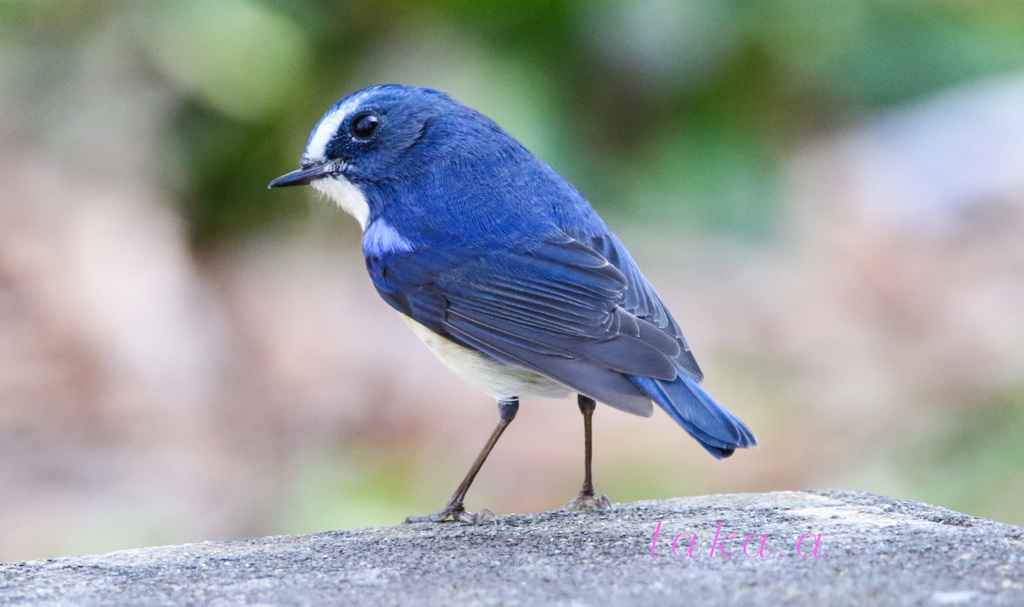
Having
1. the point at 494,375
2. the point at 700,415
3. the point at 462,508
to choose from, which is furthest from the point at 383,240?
the point at 700,415

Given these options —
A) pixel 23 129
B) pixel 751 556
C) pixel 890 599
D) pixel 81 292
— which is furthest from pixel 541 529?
pixel 23 129

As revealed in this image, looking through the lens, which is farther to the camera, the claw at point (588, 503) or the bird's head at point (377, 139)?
the bird's head at point (377, 139)

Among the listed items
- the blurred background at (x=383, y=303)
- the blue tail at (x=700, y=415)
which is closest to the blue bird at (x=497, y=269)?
the blue tail at (x=700, y=415)

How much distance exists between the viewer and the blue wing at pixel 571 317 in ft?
10.5

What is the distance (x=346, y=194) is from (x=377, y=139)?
23cm

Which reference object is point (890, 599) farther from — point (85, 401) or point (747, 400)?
point (85, 401)

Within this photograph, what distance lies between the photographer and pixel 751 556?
2652 millimetres

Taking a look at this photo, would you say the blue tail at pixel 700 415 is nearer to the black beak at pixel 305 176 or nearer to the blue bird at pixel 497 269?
the blue bird at pixel 497 269

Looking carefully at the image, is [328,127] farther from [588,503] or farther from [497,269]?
[588,503]

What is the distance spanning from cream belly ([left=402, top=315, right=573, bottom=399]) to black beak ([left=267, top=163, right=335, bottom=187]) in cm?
71

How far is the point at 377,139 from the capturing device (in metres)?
4.04

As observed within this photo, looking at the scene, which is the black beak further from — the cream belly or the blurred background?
the blurred background

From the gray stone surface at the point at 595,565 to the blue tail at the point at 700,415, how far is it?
0.70 ft

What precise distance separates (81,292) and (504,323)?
13.7 feet
